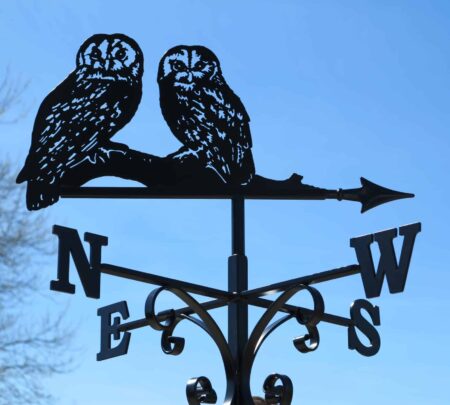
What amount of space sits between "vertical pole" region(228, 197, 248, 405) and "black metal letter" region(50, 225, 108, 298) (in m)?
0.45

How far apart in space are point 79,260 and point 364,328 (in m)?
1.03

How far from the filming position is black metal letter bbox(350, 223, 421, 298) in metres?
2.98

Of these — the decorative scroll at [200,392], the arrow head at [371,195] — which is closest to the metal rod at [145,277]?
the decorative scroll at [200,392]

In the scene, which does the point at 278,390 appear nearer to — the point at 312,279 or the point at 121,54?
the point at 312,279

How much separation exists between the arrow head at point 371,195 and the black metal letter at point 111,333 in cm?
88

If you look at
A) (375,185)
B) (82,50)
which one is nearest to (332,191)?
(375,185)

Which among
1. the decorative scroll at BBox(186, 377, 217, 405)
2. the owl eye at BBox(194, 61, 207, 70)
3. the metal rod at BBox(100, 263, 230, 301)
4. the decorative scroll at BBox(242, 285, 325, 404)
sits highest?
the owl eye at BBox(194, 61, 207, 70)

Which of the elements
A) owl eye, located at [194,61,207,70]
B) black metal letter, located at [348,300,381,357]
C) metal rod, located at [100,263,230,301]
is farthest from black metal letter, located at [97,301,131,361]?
owl eye, located at [194,61,207,70]

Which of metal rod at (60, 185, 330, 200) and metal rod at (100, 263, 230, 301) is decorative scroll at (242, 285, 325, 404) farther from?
metal rod at (60, 185, 330, 200)

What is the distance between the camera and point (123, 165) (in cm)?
347

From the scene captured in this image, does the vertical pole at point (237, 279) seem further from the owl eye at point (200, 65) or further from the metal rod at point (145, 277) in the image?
the owl eye at point (200, 65)

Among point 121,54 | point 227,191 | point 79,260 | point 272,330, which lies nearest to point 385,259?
point 272,330

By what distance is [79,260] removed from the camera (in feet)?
10.2

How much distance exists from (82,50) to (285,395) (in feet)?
4.54
